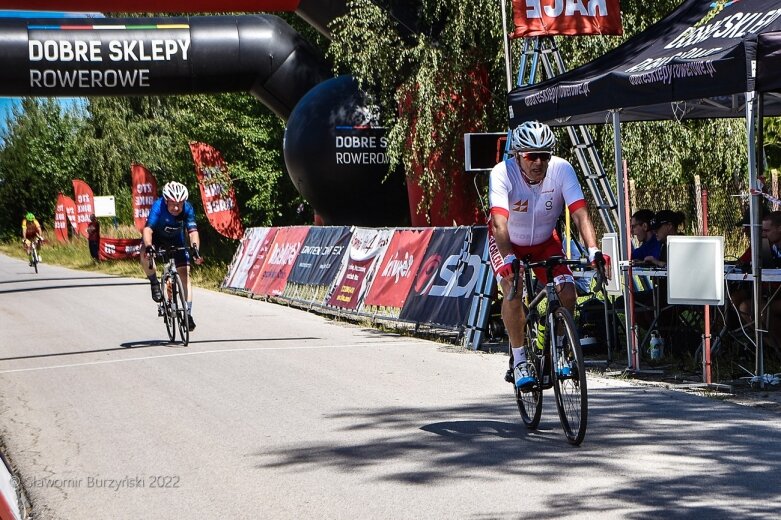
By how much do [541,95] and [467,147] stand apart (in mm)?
1889

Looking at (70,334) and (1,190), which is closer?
(70,334)

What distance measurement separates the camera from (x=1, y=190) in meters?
74.6

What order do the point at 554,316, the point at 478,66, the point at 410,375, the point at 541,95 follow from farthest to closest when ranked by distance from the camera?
the point at 478,66, the point at 541,95, the point at 410,375, the point at 554,316

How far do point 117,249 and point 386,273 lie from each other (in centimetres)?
2548

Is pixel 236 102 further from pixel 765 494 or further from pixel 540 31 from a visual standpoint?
pixel 765 494

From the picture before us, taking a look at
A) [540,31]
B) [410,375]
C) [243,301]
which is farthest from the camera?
[243,301]

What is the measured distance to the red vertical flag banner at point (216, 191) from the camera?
30.2 meters

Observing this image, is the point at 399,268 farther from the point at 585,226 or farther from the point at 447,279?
the point at 585,226

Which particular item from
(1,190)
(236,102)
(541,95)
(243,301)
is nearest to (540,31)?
(541,95)

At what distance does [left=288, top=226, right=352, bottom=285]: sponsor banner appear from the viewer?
58.9 feet

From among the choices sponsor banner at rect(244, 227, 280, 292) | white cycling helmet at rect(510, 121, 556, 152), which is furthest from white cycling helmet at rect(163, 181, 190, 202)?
sponsor banner at rect(244, 227, 280, 292)

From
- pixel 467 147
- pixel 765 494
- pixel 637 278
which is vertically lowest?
pixel 765 494

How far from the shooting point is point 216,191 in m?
30.5

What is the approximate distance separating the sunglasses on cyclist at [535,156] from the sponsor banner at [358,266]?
865 cm
